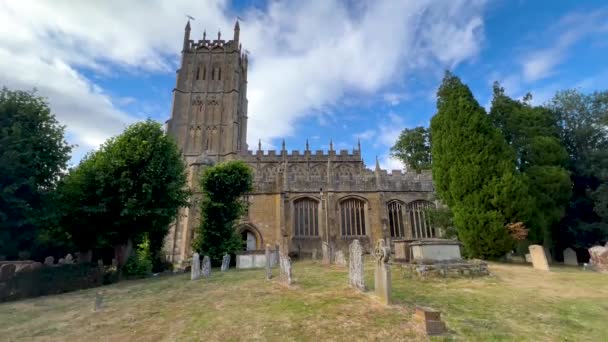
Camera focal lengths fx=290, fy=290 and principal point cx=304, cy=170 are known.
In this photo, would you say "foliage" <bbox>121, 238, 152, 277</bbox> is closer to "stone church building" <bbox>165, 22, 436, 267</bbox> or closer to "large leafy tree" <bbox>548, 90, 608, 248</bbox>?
"stone church building" <bbox>165, 22, 436, 267</bbox>

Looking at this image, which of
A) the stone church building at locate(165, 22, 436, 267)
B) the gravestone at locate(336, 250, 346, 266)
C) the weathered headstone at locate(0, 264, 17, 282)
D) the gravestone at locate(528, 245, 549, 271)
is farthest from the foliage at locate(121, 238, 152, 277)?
the gravestone at locate(528, 245, 549, 271)

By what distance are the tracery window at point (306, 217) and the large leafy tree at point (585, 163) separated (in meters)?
15.8

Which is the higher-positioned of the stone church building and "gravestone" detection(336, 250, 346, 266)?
the stone church building

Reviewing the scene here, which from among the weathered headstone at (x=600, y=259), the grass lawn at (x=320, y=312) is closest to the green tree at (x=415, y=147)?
the weathered headstone at (x=600, y=259)

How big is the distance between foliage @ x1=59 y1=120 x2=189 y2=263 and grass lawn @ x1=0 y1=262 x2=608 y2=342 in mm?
3855

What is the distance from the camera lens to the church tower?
39.1 m

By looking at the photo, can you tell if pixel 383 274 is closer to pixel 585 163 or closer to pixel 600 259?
pixel 600 259

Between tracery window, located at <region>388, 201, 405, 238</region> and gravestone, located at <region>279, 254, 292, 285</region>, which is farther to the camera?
tracery window, located at <region>388, 201, 405, 238</region>

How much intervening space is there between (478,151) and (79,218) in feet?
63.1

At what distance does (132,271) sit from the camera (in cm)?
1379

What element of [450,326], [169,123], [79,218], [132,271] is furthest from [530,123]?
[169,123]


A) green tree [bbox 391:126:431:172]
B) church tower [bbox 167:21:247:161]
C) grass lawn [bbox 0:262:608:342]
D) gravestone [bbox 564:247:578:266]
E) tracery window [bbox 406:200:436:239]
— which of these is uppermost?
church tower [bbox 167:21:247:161]

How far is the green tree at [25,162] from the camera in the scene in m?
11.1

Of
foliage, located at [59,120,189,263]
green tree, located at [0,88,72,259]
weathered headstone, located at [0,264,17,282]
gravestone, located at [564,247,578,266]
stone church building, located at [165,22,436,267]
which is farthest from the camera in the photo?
stone church building, located at [165,22,436,267]
